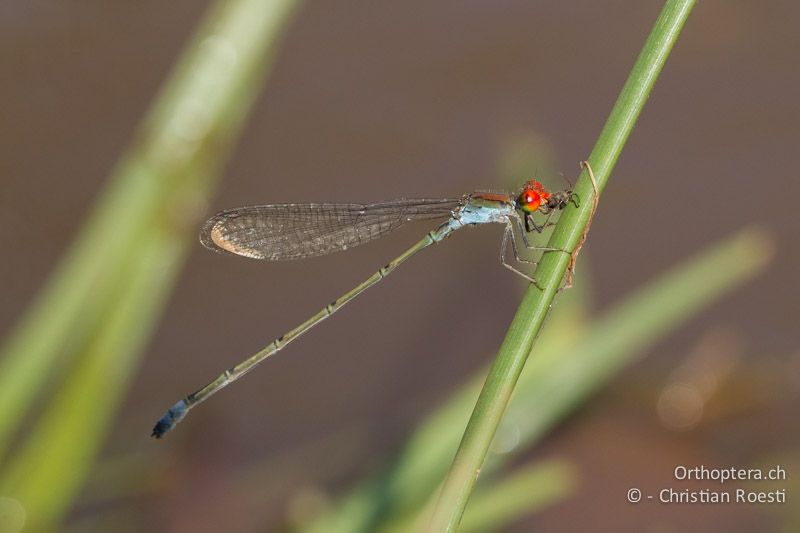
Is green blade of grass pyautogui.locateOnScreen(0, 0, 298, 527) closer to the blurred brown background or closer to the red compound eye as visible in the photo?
the red compound eye

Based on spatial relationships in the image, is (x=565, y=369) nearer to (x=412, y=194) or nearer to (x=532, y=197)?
(x=532, y=197)

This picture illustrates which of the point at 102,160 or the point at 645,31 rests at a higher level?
the point at 645,31

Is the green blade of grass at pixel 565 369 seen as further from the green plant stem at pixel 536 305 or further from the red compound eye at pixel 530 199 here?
the green plant stem at pixel 536 305

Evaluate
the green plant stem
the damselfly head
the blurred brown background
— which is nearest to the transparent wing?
the damselfly head

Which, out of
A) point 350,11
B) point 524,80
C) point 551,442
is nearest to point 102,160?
point 350,11

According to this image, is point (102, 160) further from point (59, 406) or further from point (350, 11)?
point (59, 406)

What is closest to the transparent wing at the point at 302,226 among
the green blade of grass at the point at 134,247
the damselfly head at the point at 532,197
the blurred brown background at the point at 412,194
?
the damselfly head at the point at 532,197

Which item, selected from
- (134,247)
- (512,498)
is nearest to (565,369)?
(512,498)

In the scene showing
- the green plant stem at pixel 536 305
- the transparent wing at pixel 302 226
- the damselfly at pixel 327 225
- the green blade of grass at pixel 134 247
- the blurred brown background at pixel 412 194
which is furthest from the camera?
the blurred brown background at pixel 412 194
